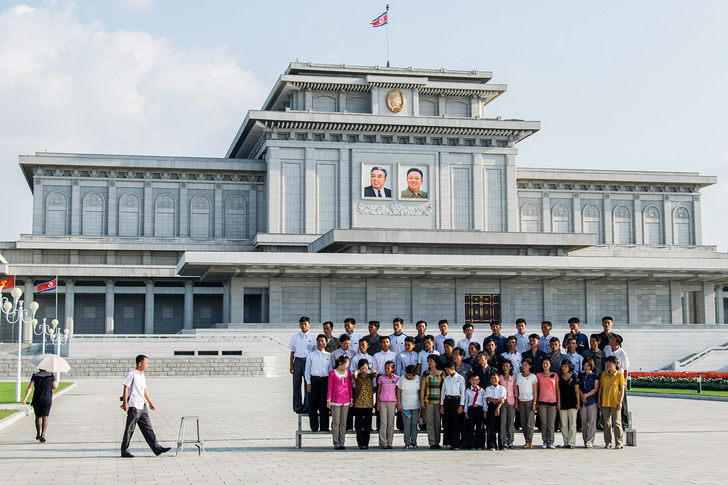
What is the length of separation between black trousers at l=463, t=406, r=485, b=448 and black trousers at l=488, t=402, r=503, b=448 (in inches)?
5.3

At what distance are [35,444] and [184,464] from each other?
4.13 metres

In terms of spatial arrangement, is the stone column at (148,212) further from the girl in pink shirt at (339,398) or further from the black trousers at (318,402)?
Answer: the girl in pink shirt at (339,398)

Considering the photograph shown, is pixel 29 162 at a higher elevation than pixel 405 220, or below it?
higher

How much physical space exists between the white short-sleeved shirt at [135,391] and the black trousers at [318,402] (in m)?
3.09

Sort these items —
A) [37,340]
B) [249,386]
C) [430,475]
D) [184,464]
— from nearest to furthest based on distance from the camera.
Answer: [430,475]
[184,464]
[249,386]
[37,340]

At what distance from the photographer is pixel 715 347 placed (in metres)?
46.9

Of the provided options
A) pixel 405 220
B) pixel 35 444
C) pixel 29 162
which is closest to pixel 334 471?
pixel 35 444

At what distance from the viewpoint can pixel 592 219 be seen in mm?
71062

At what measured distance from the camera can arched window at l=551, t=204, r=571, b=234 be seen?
2749 inches

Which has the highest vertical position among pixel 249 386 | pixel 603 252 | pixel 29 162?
pixel 29 162

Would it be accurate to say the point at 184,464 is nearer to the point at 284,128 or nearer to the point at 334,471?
the point at 334,471

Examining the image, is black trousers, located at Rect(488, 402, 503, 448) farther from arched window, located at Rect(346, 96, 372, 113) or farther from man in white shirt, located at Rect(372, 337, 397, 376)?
arched window, located at Rect(346, 96, 372, 113)

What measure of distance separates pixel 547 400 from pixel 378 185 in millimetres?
44904

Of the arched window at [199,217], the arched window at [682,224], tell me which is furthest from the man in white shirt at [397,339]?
the arched window at [682,224]
